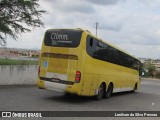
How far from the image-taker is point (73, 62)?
17.3 meters

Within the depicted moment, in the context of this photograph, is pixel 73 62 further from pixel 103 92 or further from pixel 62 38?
pixel 103 92

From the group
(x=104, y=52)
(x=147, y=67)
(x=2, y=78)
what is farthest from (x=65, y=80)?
(x=147, y=67)

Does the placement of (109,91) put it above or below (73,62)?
below

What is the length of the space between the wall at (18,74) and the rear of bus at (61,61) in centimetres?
573

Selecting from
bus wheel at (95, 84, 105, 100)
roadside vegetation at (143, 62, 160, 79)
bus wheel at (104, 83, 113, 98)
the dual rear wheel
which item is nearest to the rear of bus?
bus wheel at (95, 84, 105, 100)

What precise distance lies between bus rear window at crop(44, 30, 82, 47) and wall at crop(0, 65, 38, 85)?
5.98 m

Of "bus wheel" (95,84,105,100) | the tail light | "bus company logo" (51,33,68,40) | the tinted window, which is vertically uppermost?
"bus company logo" (51,33,68,40)

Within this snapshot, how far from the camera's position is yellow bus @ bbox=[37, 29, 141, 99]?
17.2 m

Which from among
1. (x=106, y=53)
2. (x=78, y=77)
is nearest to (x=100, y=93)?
(x=106, y=53)

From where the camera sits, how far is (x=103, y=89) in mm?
20531

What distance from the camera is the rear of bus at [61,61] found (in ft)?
56.4

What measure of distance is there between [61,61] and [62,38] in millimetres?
1100

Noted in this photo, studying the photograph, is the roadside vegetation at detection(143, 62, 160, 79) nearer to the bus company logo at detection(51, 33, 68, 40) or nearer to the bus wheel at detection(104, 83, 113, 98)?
the bus wheel at detection(104, 83, 113, 98)

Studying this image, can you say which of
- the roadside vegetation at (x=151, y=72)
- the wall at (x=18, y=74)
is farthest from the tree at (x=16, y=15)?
the roadside vegetation at (x=151, y=72)
